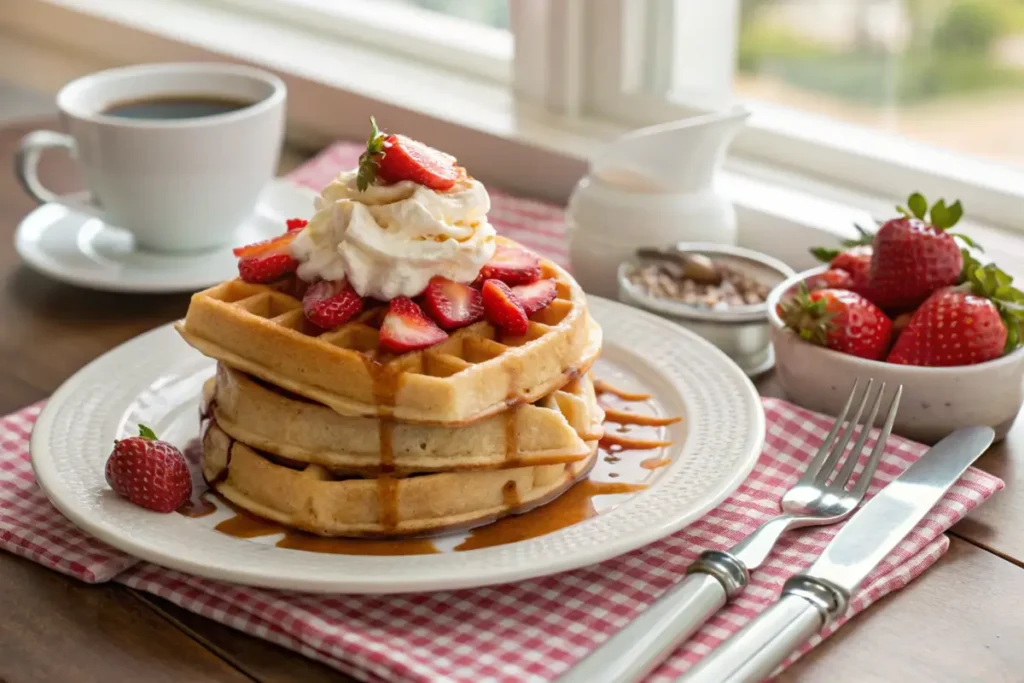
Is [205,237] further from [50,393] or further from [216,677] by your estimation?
[216,677]

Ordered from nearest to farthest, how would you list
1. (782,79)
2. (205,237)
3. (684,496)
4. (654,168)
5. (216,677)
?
(216,677), (684,496), (654,168), (205,237), (782,79)

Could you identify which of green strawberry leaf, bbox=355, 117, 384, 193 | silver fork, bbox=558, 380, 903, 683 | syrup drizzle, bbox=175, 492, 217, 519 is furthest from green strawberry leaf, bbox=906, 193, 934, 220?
syrup drizzle, bbox=175, 492, 217, 519

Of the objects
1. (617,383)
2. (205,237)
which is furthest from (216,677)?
(205,237)

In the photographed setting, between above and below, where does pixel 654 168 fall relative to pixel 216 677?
above

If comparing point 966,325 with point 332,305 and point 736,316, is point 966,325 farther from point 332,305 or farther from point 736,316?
point 332,305

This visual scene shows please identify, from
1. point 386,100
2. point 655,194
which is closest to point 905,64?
point 386,100
